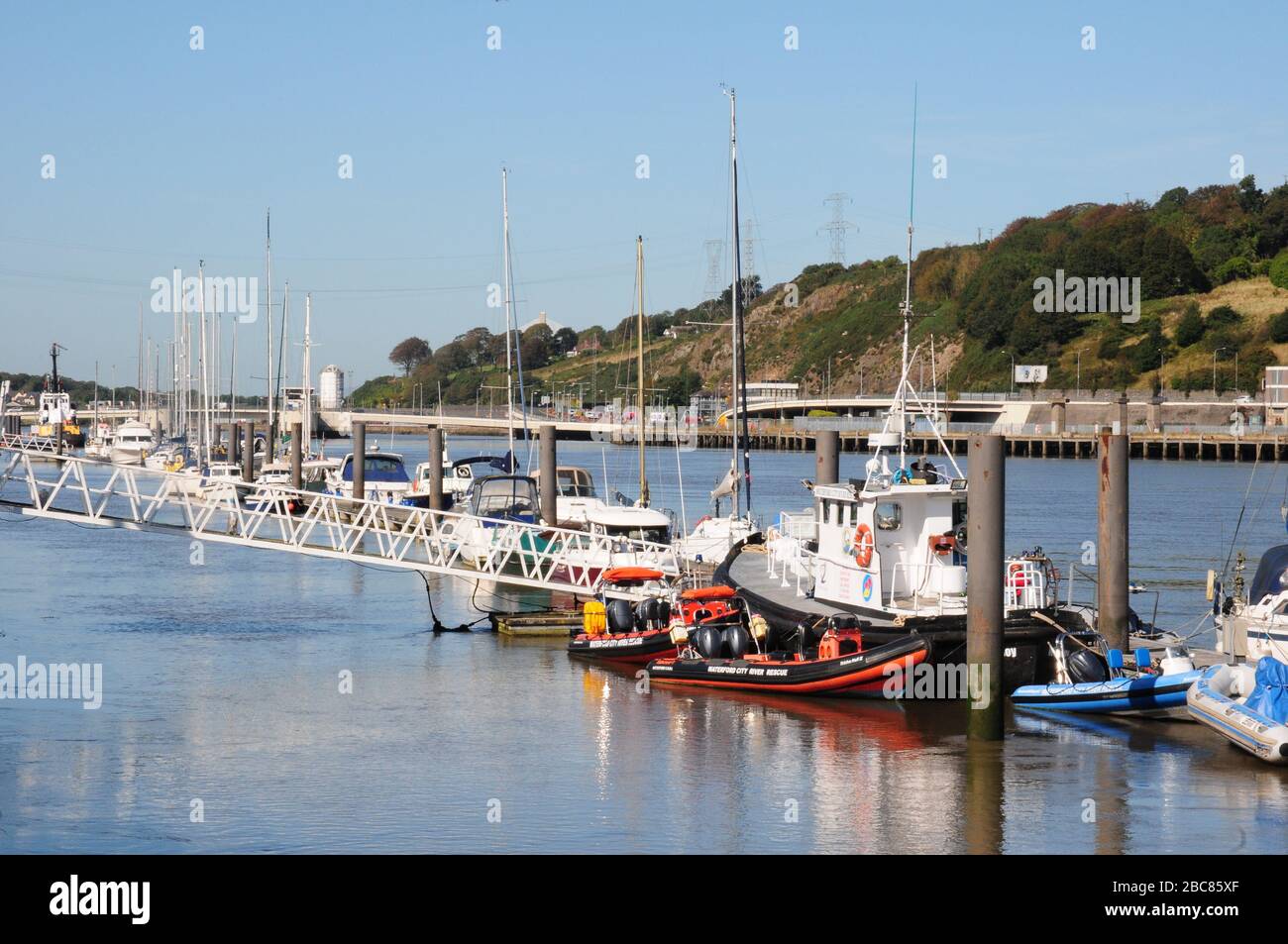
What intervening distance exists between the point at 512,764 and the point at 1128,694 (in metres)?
9.35

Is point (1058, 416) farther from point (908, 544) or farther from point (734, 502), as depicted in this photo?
point (908, 544)

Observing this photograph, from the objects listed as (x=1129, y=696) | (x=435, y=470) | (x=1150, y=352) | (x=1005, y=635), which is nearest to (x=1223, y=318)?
(x=1150, y=352)

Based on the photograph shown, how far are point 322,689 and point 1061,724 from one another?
12372 millimetres

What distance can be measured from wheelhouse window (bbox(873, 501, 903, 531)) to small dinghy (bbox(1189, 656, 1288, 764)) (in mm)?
5763

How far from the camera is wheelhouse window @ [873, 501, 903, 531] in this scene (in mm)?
26766

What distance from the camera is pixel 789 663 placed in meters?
25.9

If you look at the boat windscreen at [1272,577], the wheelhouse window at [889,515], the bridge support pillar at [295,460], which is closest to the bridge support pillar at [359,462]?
the bridge support pillar at [295,460]

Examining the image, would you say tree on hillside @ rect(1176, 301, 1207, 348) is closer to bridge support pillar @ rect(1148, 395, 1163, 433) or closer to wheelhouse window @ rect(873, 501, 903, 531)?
bridge support pillar @ rect(1148, 395, 1163, 433)

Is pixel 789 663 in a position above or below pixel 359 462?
below

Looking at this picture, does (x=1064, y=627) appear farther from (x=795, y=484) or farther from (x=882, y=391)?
(x=882, y=391)

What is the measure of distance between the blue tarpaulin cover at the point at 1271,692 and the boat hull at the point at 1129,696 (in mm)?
1372

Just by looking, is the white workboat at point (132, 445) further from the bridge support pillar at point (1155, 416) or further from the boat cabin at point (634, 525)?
the bridge support pillar at point (1155, 416)

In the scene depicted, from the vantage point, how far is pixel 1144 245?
168 m

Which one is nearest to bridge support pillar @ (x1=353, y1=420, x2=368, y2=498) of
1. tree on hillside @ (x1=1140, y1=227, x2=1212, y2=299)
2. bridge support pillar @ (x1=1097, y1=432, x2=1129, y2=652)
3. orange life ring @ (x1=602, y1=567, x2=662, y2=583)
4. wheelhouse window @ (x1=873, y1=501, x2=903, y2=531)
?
orange life ring @ (x1=602, y1=567, x2=662, y2=583)
